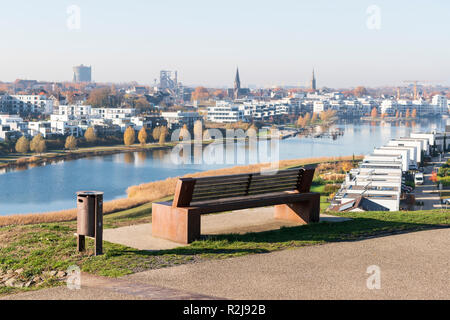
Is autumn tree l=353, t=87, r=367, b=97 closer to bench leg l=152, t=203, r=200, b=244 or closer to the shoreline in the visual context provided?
the shoreline

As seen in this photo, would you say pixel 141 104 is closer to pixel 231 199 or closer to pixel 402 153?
pixel 402 153

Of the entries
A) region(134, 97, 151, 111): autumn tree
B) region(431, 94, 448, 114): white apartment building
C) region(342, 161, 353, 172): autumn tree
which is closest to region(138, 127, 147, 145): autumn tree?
region(342, 161, 353, 172): autumn tree

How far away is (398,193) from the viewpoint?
42.1ft

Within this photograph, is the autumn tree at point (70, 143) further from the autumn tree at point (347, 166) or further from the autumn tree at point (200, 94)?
the autumn tree at point (200, 94)

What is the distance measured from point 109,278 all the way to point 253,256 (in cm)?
75

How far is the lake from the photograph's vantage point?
15664 mm

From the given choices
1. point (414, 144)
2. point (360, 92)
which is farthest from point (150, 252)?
point (360, 92)

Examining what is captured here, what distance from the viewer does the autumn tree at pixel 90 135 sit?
30.6 meters

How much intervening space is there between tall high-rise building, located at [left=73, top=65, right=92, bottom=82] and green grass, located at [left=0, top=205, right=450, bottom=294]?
85266 millimetres

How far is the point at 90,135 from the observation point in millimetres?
30750

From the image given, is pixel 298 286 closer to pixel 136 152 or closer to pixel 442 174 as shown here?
pixel 442 174

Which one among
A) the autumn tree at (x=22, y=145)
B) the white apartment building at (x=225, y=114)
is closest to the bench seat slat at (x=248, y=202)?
the autumn tree at (x=22, y=145)

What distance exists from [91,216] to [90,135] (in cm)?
2846
